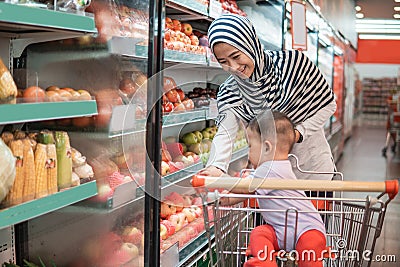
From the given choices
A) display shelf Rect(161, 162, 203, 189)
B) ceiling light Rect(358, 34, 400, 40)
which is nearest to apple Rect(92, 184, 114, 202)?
display shelf Rect(161, 162, 203, 189)

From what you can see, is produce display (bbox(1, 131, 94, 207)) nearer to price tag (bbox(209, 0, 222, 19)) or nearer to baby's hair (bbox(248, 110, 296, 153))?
baby's hair (bbox(248, 110, 296, 153))

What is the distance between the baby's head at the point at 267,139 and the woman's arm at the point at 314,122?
0.42 metres

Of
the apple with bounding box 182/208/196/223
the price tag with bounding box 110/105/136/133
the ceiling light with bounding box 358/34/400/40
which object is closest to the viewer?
the price tag with bounding box 110/105/136/133

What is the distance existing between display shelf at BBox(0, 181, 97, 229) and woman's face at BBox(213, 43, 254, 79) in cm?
69

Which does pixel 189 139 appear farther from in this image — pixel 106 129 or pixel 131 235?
pixel 106 129

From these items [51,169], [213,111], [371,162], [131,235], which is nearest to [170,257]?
[131,235]

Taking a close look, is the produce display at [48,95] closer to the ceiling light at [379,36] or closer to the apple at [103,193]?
the apple at [103,193]

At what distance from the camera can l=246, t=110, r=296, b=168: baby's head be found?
82.3 inches

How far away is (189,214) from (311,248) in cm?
164

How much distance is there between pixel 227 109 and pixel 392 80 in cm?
464

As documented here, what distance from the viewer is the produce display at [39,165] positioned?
1.85 metres

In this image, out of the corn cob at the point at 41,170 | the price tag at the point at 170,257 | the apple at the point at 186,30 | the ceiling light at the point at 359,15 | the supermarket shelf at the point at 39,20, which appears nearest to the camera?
the supermarket shelf at the point at 39,20

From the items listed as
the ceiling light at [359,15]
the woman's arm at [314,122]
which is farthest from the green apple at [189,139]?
the ceiling light at [359,15]

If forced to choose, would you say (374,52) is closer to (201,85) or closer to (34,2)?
(201,85)
